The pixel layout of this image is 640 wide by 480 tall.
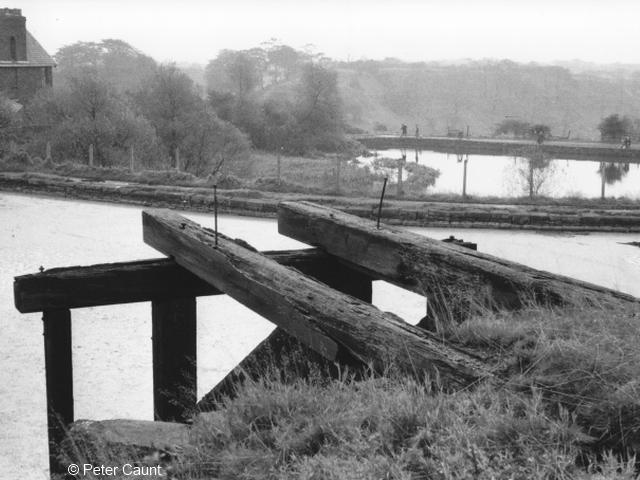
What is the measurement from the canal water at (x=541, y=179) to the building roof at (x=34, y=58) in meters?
19.7

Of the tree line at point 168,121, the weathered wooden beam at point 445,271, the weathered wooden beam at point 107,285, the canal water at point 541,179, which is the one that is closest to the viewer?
the weathered wooden beam at point 445,271

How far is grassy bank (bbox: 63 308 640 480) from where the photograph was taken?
2158 mm

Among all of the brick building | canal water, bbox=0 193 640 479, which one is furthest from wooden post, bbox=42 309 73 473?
the brick building

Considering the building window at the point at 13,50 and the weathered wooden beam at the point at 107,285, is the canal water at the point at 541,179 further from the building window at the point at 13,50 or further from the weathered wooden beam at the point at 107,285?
the building window at the point at 13,50

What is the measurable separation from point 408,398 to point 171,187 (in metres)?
16.6

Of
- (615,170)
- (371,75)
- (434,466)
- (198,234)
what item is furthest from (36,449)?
(371,75)

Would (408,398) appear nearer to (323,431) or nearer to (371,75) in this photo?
(323,431)

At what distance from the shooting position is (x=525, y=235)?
14719 mm

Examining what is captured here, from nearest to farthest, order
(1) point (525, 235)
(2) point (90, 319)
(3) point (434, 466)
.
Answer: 1. (3) point (434, 466)
2. (2) point (90, 319)
3. (1) point (525, 235)

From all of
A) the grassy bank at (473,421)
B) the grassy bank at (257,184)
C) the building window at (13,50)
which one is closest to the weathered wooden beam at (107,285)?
the grassy bank at (473,421)

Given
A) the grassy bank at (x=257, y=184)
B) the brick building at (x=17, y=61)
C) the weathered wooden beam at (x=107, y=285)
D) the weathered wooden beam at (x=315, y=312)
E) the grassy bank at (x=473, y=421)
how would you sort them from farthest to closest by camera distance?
the brick building at (x=17, y=61) < the grassy bank at (x=257, y=184) < the weathered wooden beam at (x=107, y=285) < the weathered wooden beam at (x=315, y=312) < the grassy bank at (x=473, y=421)

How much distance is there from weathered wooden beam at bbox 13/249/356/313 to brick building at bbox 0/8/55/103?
40130mm

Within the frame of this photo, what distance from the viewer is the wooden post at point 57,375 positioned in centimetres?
353

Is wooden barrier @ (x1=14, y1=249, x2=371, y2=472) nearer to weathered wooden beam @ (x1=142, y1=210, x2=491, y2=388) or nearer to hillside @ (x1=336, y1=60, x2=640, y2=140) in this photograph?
weathered wooden beam @ (x1=142, y1=210, x2=491, y2=388)
